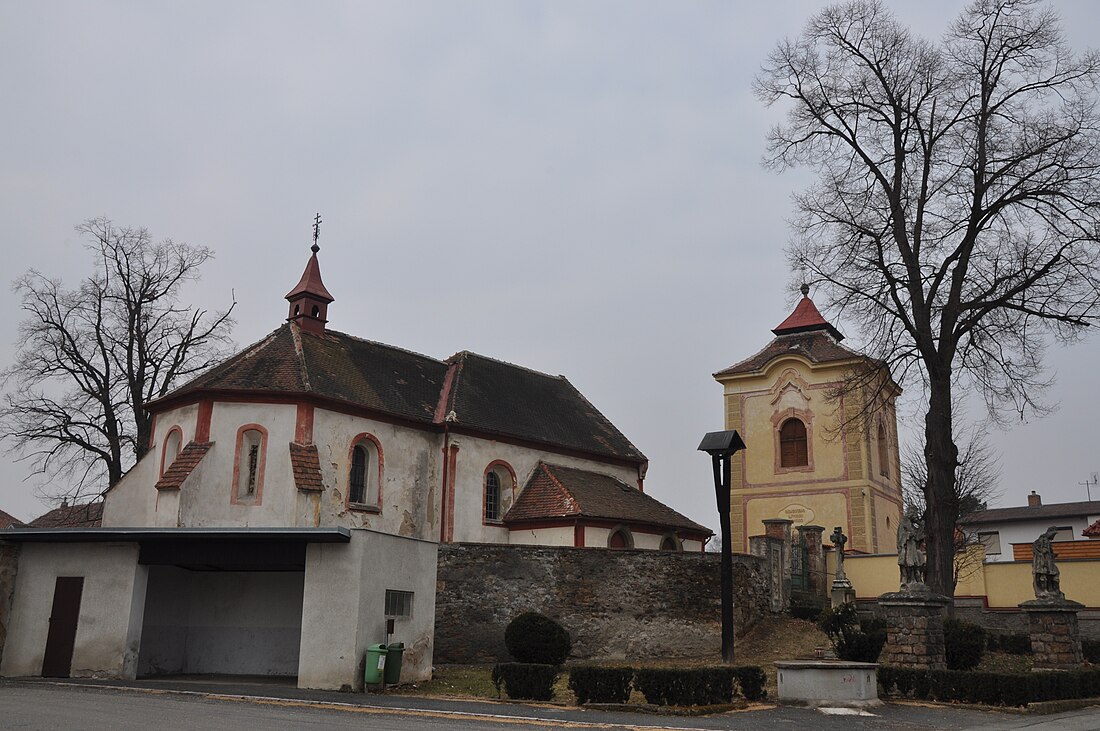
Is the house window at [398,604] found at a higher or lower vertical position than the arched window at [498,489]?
lower

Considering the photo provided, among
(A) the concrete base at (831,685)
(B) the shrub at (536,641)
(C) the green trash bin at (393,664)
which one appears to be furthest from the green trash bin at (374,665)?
(A) the concrete base at (831,685)

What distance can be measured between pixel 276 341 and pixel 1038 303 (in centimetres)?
2145

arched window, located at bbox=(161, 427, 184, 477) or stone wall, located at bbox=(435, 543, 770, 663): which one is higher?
arched window, located at bbox=(161, 427, 184, 477)

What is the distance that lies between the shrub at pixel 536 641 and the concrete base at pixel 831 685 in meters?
5.60

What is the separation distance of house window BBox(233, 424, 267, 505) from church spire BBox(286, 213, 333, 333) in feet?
17.8

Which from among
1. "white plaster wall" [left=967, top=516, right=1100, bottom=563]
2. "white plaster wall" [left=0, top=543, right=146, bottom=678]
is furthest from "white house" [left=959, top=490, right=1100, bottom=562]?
"white plaster wall" [left=0, top=543, right=146, bottom=678]

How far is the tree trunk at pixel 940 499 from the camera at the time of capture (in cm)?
2205

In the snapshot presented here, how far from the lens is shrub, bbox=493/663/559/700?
627 inches

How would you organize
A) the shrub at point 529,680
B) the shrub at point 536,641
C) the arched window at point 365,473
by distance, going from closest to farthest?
the shrub at point 529,680, the shrub at point 536,641, the arched window at point 365,473

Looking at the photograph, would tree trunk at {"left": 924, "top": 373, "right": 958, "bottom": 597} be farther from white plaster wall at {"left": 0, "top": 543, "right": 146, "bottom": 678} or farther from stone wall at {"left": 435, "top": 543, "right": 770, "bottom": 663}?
white plaster wall at {"left": 0, "top": 543, "right": 146, "bottom": 678}

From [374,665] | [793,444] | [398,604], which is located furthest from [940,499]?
[793,444]

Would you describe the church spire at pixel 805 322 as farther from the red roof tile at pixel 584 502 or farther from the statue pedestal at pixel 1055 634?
the statue pedestal at pixel 1055 634

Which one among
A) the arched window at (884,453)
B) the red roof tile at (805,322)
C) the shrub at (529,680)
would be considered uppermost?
the red roof tile at (805,322)

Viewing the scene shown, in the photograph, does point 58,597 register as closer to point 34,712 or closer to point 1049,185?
point 34,712
